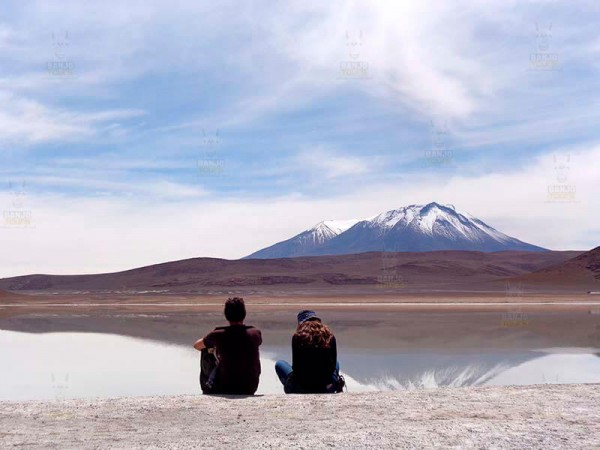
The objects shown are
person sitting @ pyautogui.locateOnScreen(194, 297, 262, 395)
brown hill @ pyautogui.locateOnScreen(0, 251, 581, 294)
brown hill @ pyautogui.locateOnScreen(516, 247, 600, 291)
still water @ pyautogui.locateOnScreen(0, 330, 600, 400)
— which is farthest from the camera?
brown hill @ pyautogui.locateOnScreen(0, 251, 581, 294)

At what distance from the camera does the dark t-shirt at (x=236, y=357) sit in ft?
26.5

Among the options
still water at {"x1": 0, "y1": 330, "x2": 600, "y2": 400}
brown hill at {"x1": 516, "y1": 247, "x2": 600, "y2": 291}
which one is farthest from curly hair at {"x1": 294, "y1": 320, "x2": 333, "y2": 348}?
brown hill at {"x1": 516, "y1": 247, "x2": 600, "y2": 291}

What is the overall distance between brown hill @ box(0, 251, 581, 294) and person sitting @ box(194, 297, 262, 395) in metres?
108

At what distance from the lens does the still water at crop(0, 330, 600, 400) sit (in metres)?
12.6

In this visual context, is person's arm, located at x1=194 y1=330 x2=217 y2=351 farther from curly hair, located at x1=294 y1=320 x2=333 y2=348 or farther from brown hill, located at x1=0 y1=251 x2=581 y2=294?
brown hill, located at x1=0 y1=251 x2=581 y2=294

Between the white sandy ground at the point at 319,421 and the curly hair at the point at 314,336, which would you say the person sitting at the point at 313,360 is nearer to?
the curly hair at the point at 314,336

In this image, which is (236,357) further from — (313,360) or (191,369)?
(191,369)

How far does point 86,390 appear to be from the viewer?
1230 centimetres

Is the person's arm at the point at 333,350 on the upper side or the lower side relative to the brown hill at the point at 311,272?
lower

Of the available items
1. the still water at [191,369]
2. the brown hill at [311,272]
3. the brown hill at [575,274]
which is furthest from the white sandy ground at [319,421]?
the brown hill at [311,272]

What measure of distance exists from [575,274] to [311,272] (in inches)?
2158

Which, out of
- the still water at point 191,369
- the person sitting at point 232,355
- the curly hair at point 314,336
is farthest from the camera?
the still water at point 191,369

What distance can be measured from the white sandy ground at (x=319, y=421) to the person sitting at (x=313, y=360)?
338 mm

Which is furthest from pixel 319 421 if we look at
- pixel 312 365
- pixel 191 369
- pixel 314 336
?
pixel 191 369
